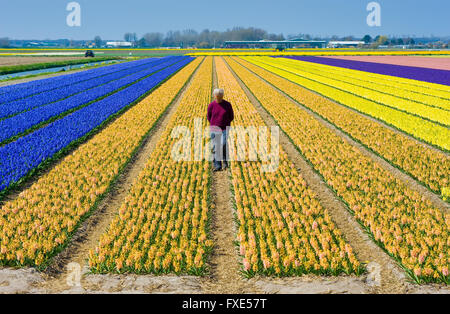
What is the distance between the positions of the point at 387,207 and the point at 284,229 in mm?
2699

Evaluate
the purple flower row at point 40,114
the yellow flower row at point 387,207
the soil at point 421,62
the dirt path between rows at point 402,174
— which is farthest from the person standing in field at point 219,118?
the soil at point 421,62

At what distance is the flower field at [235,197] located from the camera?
6.39m

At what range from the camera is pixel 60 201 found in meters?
8.70

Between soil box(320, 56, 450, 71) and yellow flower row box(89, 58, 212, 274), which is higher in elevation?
soil box(320, 56, 450, 71)

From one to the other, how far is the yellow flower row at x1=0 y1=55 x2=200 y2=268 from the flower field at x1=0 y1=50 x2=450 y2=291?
0.11 feet

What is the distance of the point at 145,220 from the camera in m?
7.93

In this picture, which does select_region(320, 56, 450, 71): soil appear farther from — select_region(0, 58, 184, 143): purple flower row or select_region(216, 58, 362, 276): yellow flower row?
select_region(216, 58, 362, 276): yellow flower row

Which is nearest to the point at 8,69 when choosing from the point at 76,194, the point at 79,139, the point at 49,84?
the point at 49,84

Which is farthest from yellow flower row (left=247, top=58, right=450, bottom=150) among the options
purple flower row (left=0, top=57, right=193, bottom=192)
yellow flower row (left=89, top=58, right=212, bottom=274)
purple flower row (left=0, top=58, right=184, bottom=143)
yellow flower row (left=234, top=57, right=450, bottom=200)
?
purple flower row (left=0, top=58, right=184, bottom=143)

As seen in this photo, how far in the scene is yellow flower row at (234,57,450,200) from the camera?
10445 mm

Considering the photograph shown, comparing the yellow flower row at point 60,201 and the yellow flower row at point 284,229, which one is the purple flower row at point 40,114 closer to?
the yellow flower row at point 60,201

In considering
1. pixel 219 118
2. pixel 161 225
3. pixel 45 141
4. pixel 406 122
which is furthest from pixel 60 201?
pixel 406 122

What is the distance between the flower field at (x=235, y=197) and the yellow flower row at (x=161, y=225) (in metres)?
0.03

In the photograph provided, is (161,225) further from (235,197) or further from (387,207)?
(387,207)
